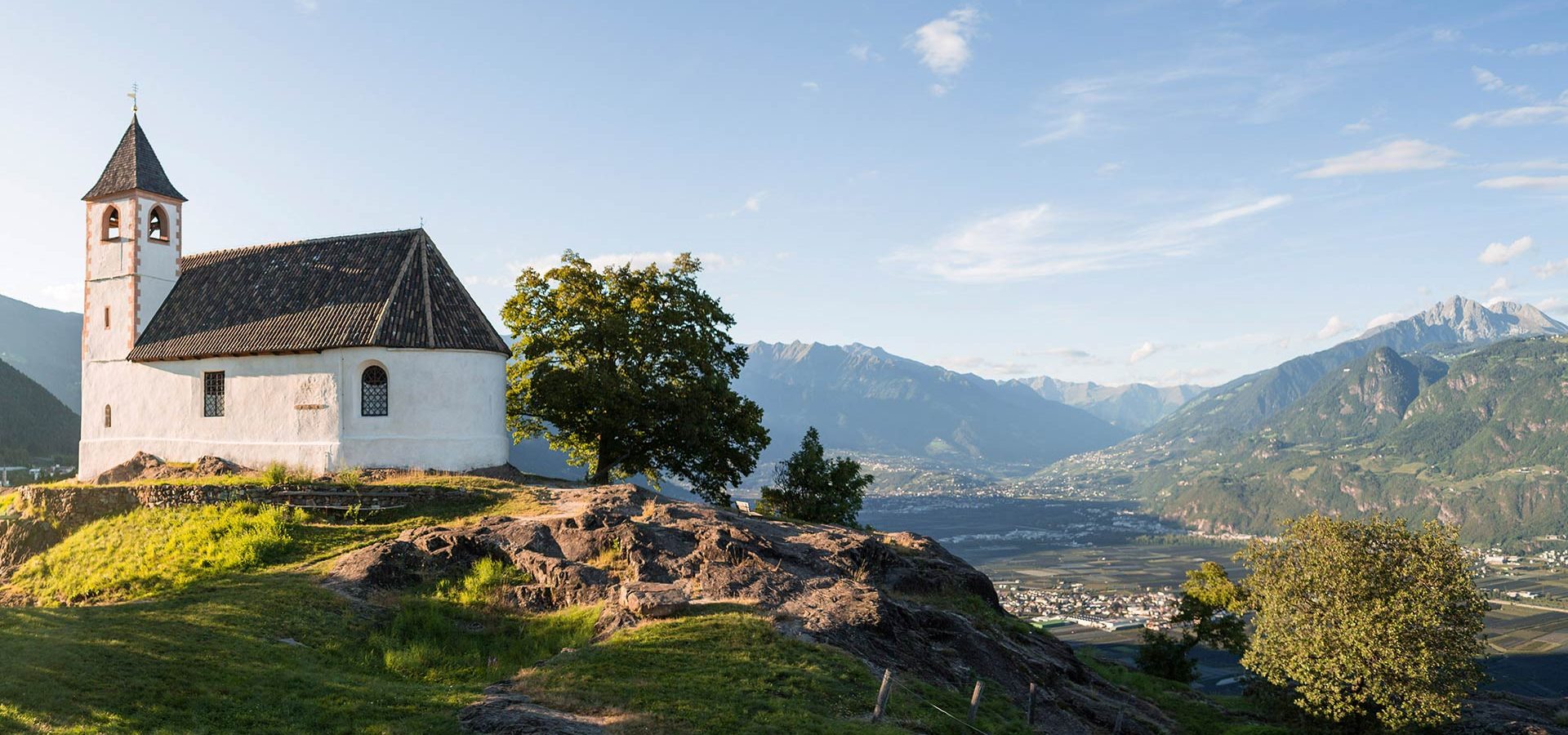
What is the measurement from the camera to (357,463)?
39.6 m

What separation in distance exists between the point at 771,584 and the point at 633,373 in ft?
73.9

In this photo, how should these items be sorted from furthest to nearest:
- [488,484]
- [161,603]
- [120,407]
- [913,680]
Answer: [120,407] < [488,484] < [161,603] < [913,680]

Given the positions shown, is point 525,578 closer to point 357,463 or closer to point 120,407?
point 357,463

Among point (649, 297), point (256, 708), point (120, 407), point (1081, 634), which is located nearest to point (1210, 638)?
point (649, 297)

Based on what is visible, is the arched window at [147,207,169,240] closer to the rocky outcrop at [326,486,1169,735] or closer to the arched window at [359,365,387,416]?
the arched window at [359,365,387,416]

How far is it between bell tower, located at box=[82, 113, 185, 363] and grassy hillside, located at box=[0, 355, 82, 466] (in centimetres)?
13110

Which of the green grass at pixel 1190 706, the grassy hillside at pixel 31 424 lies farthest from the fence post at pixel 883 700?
the grassy hillside at pixel 31 424

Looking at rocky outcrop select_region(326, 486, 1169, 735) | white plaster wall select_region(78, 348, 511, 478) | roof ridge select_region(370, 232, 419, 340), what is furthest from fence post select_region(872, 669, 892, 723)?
roof ridge select_region(370, 232, 419, 340)

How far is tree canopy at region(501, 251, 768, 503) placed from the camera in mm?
44969

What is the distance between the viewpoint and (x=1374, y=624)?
33531 mm

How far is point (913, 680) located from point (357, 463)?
28694 millimetres

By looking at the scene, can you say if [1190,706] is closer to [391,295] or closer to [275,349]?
[391,295]

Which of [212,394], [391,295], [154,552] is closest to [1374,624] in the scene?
Answer: [391,295]

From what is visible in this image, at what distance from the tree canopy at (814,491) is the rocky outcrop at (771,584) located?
1914 centimetres
